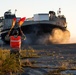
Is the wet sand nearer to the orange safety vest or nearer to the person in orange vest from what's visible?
the person in orange vest

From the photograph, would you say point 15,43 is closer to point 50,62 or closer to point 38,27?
point 50,62

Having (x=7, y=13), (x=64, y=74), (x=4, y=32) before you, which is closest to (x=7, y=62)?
(x=64, y=74)

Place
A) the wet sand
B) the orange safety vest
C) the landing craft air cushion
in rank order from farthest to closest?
the landing craft air cushion → the orange safety vest → the wet sand

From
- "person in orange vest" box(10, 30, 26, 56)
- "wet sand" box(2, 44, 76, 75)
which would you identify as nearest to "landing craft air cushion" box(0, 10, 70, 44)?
"wet sand" box(2, 44, 76, 75)

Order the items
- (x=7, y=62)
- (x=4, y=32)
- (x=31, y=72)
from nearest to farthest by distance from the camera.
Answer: (x=7, y=62), (x=31, y=72), (x=4, y=32)

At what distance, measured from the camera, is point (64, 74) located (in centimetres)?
1198

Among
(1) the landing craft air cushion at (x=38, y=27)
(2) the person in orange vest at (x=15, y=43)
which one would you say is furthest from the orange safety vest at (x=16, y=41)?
(1) the landing craft air cushion at (x=38, y=27)

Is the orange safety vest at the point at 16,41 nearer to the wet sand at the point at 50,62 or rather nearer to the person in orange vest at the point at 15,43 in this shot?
the person in orange vest at the point at 15,43

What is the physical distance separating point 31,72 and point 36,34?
30718 mm

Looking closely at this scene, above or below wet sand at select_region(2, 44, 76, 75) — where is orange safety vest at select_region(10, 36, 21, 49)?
above

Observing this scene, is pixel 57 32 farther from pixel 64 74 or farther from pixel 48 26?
pixel 64 74

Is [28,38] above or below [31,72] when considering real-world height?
below

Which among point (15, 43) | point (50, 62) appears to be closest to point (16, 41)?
point (15, 43)

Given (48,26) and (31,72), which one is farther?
(48,26)
